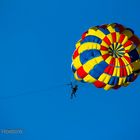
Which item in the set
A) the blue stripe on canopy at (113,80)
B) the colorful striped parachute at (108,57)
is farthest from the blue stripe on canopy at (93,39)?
the blue stripe on canopy at (113,80)

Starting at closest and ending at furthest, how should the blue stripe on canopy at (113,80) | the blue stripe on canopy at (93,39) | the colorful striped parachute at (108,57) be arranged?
1. the colorful striped parachute at (108,57)
2. the blue stripe on canopy at (113,80)
3. the blue stripe on canopy at (93,39)

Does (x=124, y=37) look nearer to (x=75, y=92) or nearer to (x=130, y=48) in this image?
(x=130, y=48)

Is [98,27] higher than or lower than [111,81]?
higher

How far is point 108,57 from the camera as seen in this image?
162ft

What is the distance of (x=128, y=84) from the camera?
50.8m

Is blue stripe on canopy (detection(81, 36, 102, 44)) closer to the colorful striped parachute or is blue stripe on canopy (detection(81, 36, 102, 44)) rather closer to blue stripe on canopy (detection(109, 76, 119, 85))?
the colorful striped parachute

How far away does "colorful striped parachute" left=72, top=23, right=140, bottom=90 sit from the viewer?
162 ft

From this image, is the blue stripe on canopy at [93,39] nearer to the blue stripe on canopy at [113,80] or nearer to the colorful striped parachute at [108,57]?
the colorful striped parachute at [108,57]

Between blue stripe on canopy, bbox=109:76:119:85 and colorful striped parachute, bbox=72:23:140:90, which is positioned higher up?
colorful striped parachute, bbox=72:23:140:90

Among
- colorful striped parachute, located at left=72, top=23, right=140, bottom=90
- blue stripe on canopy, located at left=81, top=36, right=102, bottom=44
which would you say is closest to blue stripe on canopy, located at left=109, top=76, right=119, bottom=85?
colorful striped parachute, located at left=72, top=23, right=140, bottom=90

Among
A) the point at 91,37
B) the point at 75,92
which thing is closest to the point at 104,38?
A: the point at 91,37

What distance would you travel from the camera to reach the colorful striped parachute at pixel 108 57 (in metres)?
49.4

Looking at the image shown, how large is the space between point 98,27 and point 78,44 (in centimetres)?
153

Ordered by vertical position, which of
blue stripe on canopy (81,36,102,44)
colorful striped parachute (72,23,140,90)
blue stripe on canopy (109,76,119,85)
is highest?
blue stripe on canopy (81,36,102,44)
